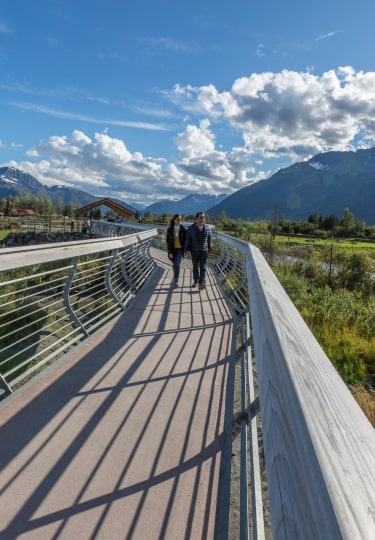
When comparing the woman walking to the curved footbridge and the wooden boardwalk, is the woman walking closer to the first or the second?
the curved footbridge

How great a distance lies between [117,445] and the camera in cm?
307

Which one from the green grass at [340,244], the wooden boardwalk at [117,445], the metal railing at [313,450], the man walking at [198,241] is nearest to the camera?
the metal railing at [313,450]

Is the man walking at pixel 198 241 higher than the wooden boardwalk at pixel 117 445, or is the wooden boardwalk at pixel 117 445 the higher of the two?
the man walking at pixel 198 241

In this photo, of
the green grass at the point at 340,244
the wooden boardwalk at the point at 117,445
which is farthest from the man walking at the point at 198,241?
the green grass at the point at 340,244

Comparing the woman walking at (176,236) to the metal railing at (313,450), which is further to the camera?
the woman walking at (176,236)

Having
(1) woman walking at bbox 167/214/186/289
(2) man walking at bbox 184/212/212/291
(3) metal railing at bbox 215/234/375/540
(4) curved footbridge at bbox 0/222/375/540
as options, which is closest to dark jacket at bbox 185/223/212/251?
(2) man walking at bbox 184/212/212/291

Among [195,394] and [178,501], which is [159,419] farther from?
[178,501]

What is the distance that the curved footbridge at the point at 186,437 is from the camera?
0.83 meters

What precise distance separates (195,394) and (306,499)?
132 inches

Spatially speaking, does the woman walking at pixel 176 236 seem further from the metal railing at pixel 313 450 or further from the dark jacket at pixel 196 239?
the metal railing at pixel 313 450

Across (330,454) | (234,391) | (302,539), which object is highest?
(330,454)

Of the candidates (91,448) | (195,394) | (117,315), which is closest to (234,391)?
(195,394)

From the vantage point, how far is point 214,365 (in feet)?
16.1

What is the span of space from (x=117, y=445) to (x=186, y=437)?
0.53 metres
